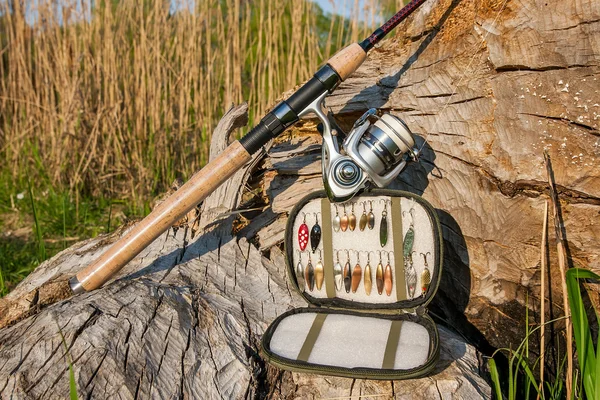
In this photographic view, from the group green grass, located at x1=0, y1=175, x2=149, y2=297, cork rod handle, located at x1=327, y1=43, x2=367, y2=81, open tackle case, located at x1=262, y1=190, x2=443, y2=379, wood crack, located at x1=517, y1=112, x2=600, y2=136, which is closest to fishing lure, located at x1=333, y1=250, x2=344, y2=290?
open tackle case, located at x1=262, y1=190, x2=443, y2=379

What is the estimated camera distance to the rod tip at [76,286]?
5.42 feet

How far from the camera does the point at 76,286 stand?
1653 millimetres

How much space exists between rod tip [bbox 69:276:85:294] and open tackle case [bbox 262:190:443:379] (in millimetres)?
595

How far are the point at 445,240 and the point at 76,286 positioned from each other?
1.18 metres

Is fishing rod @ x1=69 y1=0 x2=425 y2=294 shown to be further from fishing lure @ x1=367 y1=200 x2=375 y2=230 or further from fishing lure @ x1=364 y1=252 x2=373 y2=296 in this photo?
fishing lure @ x1=364 y1=252 x2=373 y2=296

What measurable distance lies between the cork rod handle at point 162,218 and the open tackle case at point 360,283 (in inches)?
10.5

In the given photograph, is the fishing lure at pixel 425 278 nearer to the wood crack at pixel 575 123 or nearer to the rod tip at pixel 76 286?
the wood crack at pixel 575 123

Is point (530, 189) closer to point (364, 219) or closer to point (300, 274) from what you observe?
point (364, 219)

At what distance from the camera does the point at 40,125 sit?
11.8ft

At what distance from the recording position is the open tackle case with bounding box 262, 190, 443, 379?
56.7 inches

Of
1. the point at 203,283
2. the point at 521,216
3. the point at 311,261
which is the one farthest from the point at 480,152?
the point at 203,283

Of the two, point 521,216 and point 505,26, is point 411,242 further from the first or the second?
point 505,26

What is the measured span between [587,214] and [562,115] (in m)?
0.29

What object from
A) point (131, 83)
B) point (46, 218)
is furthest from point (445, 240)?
point (46, 218)
